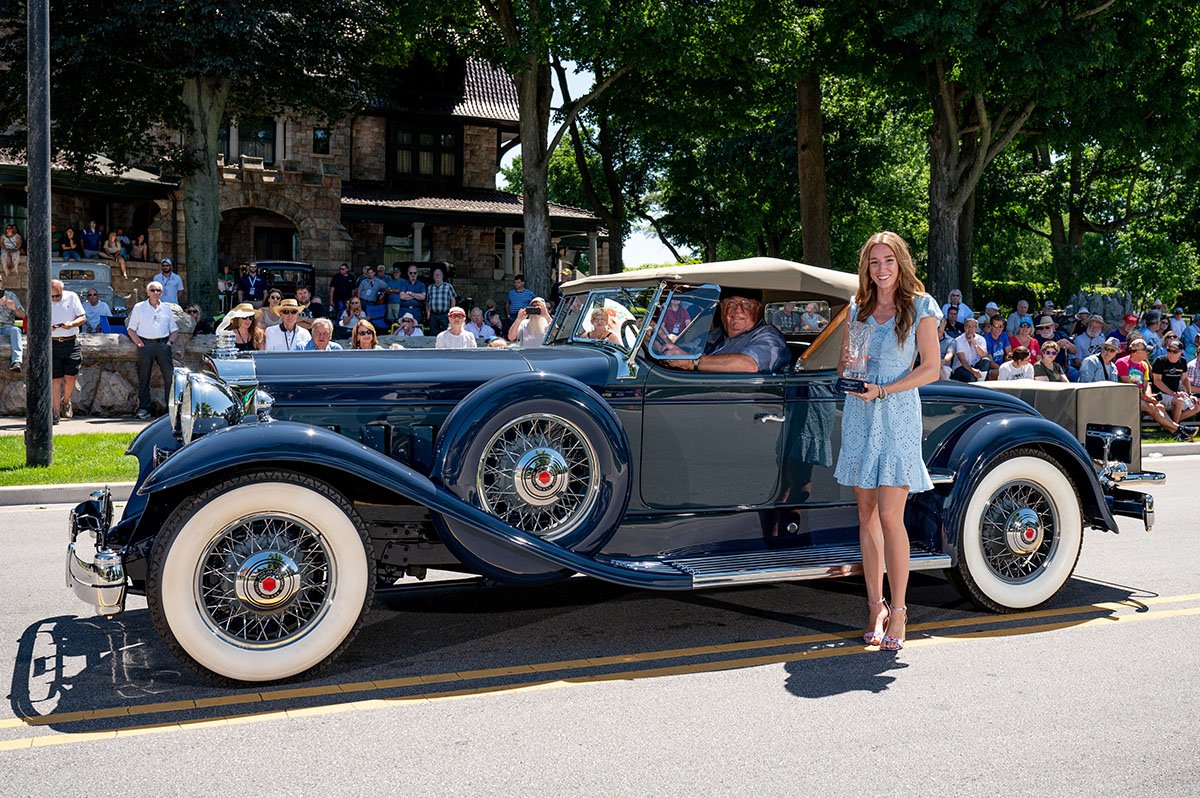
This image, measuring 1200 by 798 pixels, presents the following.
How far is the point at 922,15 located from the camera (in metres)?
19.5

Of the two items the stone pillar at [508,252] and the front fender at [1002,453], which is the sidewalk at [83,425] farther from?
the stone pillar at [508,252]

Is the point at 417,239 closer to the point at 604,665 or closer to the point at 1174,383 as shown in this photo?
the point at 1174,383

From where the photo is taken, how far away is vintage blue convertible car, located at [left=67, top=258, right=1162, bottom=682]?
4.52 metres

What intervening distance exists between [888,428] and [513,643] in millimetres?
2006

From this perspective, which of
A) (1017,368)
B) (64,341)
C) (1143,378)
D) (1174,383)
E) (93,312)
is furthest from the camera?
(93,312)

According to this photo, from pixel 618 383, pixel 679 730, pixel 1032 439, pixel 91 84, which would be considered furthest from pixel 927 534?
pixel 91 84

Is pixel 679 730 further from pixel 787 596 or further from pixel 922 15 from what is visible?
pixel 922 15

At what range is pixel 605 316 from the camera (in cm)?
621

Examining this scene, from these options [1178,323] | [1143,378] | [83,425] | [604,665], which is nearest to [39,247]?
[83,425]

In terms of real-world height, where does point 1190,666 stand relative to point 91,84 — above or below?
below

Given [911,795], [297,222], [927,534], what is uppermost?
[297,222]

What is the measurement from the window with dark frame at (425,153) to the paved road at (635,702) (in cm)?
3227

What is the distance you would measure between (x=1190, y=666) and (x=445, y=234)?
113 ft

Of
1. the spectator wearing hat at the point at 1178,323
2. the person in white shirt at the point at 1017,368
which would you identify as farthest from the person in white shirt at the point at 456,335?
the spectator wearing hat at the point at 1178,323
